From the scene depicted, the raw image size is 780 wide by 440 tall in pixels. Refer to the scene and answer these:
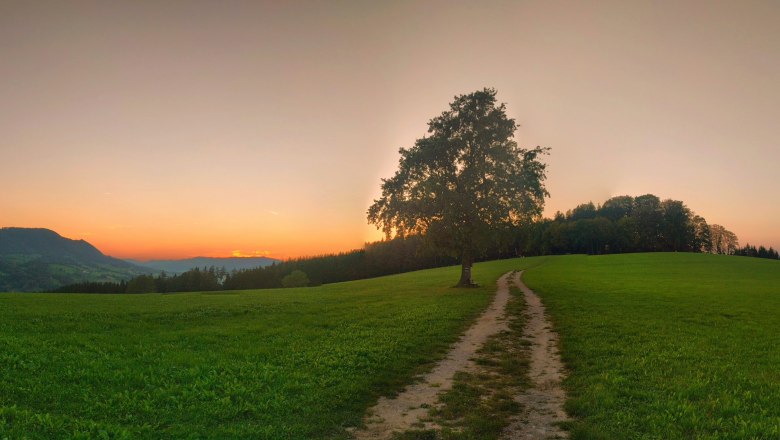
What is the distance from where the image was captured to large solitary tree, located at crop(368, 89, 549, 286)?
46688mm

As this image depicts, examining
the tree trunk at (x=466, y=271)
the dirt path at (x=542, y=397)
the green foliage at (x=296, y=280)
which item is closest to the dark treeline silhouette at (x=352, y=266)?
the green foliage at (x=296, y=280)

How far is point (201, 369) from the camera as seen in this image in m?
15.0

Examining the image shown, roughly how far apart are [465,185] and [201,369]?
3813 centimetres

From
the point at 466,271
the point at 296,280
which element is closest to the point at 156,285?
the point at 296,280

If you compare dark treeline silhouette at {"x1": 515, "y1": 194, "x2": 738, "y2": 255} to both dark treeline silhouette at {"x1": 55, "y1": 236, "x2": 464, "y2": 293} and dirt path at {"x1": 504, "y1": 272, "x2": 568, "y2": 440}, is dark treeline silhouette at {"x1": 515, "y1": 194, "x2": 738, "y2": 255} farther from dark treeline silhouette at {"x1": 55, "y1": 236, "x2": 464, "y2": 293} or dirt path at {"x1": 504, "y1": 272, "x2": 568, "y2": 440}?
dirt path at {"x1": 504, "y1": 272, "x2": 568, "y2": 440}

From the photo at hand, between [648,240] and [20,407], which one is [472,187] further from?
[648,240]

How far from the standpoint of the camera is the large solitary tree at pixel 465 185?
46.7 meters

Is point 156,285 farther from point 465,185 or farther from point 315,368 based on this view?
point 315,368

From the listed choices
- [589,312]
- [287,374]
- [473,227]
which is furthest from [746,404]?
[473,227]

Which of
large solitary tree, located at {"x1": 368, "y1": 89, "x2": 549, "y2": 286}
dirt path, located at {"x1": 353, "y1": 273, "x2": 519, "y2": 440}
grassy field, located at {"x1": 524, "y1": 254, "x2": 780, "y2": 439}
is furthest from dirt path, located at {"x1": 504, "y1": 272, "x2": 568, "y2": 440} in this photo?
large solitary tree, located at {"x1": 368, "y1": 89, "x2": 549, "y2": 286}

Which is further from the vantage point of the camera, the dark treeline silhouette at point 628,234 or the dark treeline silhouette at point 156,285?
the dark treeline silhouette at point 628,234

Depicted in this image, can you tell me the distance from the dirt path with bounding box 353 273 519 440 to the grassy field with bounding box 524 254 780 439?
4029 mm

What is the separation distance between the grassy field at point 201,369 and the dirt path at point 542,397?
13.7 feet

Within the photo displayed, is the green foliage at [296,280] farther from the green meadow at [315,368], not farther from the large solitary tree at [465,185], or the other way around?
the green meadow at [315,368]
